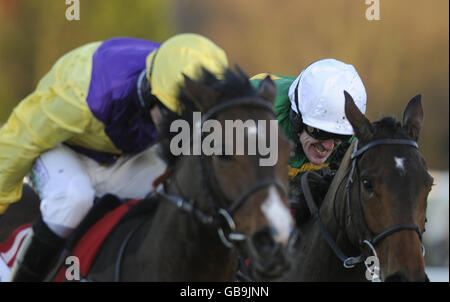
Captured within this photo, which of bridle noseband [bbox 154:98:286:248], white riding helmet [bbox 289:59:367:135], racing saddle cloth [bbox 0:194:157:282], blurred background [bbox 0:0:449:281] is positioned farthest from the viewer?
blurred background [bbox 0:0:449:281]

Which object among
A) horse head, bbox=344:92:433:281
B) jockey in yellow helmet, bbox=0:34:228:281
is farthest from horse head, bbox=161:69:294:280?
horse head, bbox=344:92:433:281

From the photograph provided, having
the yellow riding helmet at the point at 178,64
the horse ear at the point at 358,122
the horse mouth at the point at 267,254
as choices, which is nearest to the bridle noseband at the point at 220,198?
the horse mouth at the point at 267,254

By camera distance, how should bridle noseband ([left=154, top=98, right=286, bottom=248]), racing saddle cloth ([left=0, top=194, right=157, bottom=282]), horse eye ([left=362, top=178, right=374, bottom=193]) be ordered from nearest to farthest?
bridle noseband ([left=154, top=98, right=286, bottom=248])
racing saddle cloth ([left=0, top=194, right=157, bottom=282])
horse eye ([left=362, top=178, right=374, bottom=193])

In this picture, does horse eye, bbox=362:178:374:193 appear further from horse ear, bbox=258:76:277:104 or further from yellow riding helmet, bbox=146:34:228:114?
yellow riding helmet, bbox=146:34:228:114

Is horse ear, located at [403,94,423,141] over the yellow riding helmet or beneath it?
beneath

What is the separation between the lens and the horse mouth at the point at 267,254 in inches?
109

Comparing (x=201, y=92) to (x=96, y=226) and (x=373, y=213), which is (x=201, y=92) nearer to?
(x=96, y=226)

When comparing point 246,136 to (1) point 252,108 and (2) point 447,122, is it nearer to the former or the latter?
(1) point 252,108

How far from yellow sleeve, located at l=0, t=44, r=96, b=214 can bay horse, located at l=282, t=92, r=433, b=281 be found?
4.69ft

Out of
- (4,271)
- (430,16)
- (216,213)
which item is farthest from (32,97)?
(430,16)

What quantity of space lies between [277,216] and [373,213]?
1.16 m

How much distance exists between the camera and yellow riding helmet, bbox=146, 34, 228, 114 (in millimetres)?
3236

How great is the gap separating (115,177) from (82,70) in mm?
618

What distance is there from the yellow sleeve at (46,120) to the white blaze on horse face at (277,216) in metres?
1.26
